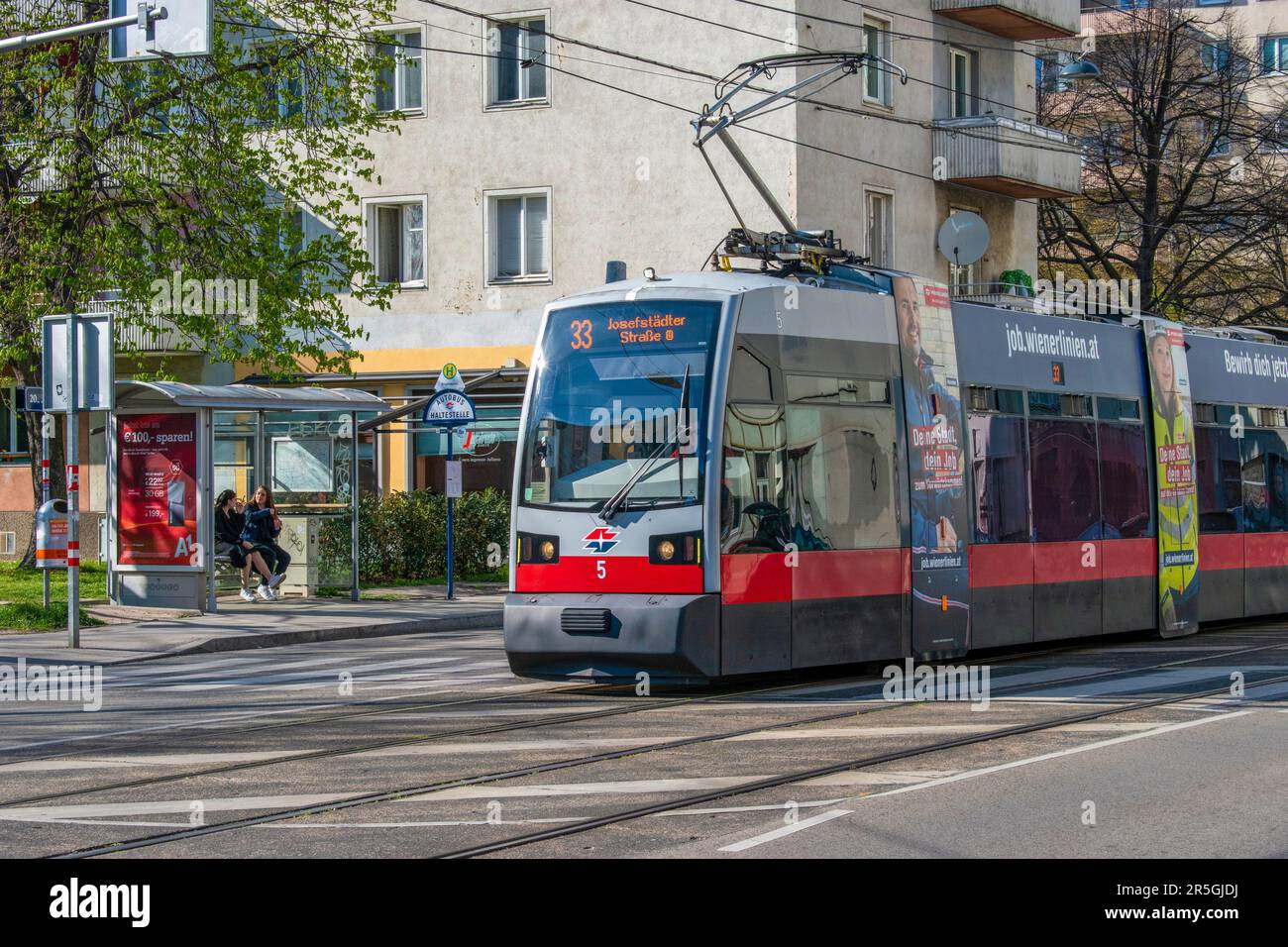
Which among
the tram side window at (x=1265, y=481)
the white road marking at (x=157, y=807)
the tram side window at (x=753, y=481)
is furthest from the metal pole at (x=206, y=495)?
the white road marking at (x=157, y=807)

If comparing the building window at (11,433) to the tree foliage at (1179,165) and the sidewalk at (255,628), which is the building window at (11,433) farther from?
the tree foliage at (1179,165)

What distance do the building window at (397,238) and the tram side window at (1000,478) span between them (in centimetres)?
2151

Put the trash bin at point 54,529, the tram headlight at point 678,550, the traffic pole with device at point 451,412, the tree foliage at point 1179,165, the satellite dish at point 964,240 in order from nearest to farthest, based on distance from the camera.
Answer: the tram headlight at point 678,550
the trash bin at point 54,529
the traffic pole with device at point 451,412
the satellite dish at point 964,240
the tree foliage at point 1179,165

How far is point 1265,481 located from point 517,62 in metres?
19.2

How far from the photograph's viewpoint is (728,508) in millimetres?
13117

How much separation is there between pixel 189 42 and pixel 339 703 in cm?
718

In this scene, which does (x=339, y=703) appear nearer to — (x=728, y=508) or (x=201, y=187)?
(x=728, y=508)

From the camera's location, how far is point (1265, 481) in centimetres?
2117

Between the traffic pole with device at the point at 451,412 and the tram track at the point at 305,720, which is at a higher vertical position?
the traffic pole with device at the point at 451,412

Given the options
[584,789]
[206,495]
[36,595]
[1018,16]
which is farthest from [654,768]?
[1018,16]

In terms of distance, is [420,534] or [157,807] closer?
[157,807]

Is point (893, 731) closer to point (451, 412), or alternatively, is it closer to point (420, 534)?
point (451, 412)

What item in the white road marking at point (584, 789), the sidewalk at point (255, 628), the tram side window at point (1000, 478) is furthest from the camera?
the sidewalk at point (255, 628)

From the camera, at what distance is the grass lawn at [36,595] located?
68.8 feet
